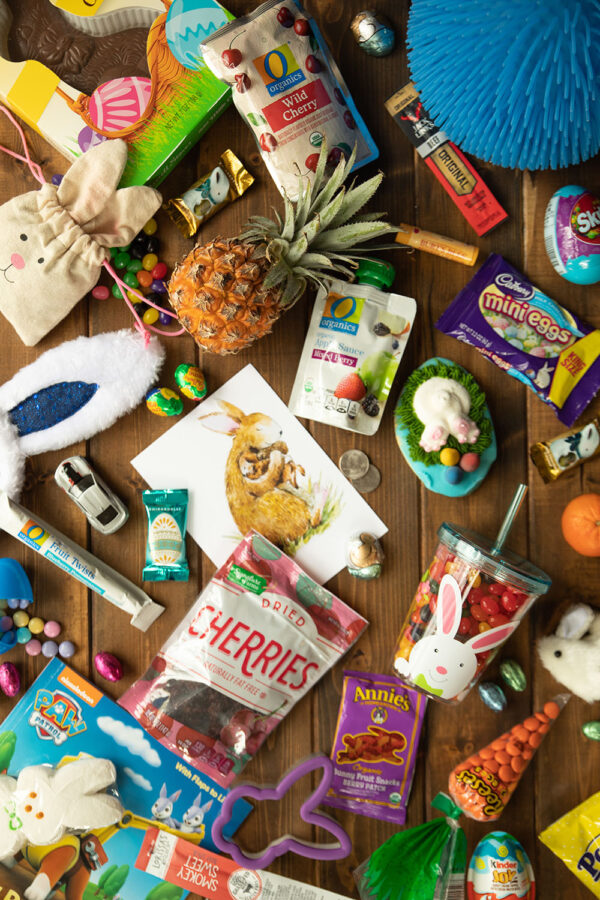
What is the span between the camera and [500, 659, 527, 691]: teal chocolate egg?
93 cm

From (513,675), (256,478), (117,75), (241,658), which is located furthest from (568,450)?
(117,75)

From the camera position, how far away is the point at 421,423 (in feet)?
3.08

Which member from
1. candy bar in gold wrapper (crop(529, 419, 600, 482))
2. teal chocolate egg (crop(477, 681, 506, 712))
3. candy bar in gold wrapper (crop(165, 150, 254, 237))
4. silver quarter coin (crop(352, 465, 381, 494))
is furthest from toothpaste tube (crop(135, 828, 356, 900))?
candy bar in gold wrapper (crop(165, 150, 254, 237))

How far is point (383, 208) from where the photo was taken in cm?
96

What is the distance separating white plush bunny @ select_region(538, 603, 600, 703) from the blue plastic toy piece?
747 mm

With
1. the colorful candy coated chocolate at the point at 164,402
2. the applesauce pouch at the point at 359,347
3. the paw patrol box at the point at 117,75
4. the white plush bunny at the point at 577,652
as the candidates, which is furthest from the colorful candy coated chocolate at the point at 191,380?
the white plush bunny at the point at 577,652

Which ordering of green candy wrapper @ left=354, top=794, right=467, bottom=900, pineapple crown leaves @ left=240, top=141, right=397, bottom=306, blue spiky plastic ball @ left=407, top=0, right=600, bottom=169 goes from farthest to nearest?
green candy wrapper @ left=354, top=794, right=467, bottom=900 → pineapple crown leaves @ left=240, top=141, right=397, bottom=306 → blue spiky plastic ball @ left=407, top=0, right=600, bottom=169

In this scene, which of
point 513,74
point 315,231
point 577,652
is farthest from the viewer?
point 577,652

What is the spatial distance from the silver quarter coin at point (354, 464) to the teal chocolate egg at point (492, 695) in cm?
34

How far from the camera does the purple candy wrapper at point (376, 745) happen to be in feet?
3.16

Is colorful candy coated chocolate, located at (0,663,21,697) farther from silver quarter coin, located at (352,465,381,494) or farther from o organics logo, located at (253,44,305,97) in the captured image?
o organics logo, located at (253,44,305,97)

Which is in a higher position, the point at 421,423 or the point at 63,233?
the point at 63,233

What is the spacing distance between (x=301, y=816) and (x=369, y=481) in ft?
1.58

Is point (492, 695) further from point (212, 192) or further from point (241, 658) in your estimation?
point (212, 192)
